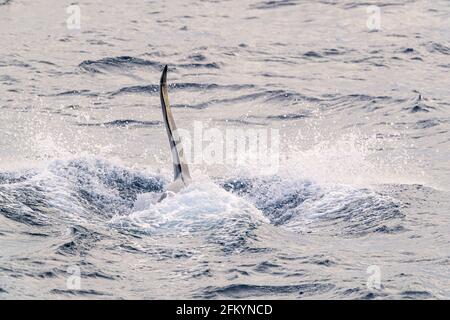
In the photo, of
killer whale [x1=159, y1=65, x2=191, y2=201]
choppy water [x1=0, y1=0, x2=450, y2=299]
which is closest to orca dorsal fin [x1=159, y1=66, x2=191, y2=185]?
killer whale [x1=159, y1=65, x2=191, y2=201]

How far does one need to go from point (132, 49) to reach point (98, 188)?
1138 centimetres

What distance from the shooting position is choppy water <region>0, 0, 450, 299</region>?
14328 millimetres

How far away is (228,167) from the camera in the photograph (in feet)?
66.8

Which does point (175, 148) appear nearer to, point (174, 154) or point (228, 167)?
point (174, 154)

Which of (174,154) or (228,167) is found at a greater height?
(174,154)

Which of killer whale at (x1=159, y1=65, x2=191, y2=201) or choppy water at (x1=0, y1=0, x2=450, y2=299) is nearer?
choppy water at (x1=0, y1=0, x2=450, y2=299)

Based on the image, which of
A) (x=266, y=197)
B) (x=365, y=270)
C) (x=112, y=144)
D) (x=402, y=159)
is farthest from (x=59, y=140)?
(x=365, y=270)

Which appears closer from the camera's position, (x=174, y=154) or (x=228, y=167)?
(x=174, y=154)

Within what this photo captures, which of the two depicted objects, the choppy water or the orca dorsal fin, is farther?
the orca dorsal fin

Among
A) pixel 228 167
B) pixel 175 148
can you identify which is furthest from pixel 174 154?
pixel 228 167

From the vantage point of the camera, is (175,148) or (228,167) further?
(228,167)

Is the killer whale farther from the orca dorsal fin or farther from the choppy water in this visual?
the choppy water

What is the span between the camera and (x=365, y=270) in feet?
47.2
